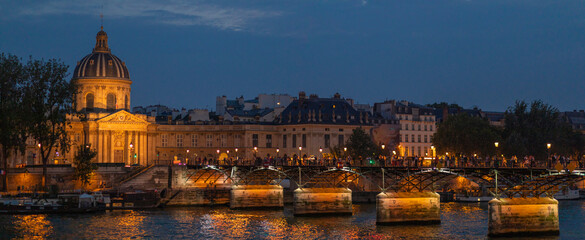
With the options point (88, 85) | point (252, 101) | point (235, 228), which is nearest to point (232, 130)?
point (88, 85)

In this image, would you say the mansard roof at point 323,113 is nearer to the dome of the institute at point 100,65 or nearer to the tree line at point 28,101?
the dome of the institute at point 100,65

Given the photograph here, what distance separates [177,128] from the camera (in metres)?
142

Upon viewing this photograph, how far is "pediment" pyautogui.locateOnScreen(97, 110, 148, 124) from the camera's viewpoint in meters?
130

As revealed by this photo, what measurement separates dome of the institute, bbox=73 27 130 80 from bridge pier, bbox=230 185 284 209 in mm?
46975

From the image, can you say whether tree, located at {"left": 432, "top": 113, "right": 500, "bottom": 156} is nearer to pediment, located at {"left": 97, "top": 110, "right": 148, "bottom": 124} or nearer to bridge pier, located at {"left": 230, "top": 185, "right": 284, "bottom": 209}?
bridge pier, located at {"left": 230, "top": 185, "right": 284, "bottom": 209}

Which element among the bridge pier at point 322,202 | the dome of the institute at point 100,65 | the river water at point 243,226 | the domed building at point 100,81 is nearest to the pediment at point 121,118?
the domed building at point 100,81

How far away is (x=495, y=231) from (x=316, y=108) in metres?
76.1

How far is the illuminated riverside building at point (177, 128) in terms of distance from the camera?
13138 cm

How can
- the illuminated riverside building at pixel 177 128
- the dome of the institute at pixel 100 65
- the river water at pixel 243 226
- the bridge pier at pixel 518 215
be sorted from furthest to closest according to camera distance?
the dome of the institute at pixel 100 65
the illuminated riverside building at pixel 177 128
the river water at pixel 243 226
the bridge pier at pixel 518 215

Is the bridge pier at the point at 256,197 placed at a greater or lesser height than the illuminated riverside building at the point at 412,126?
lesser

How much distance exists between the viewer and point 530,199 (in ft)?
212

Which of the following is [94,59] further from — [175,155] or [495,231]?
[495,231]

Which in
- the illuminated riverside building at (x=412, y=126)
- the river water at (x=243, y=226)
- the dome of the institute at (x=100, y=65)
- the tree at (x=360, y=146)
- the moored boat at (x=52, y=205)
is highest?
the dome of the institute at (x=100, y=65)

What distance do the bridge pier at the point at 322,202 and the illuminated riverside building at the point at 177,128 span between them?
46.5 metres
